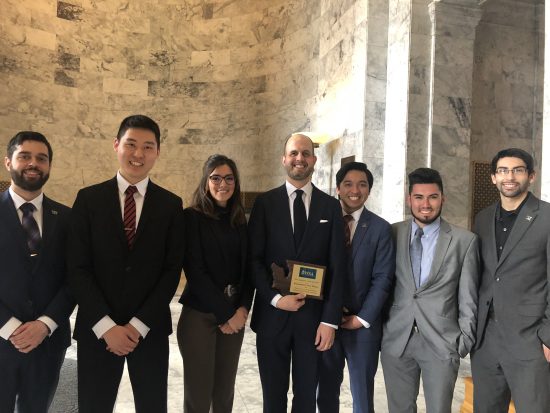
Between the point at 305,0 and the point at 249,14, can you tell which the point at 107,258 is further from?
the point at 249,14

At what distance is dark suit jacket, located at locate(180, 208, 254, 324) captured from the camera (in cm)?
304

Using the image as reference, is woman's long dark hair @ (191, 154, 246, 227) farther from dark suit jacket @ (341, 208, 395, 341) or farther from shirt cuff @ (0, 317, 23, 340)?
shirt cuff @ (0, 317, 23, 340)

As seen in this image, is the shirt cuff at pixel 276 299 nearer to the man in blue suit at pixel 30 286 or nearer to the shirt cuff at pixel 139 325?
the shirt cuff at pixel 139 325

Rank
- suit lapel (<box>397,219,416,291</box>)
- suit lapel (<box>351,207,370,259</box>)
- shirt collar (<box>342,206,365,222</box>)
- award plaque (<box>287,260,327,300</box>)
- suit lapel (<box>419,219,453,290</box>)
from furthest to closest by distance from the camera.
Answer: shirt collar (<box>342,206,365,222</box>)
suit lapel (<box>351,207,370,259</box>)
suit lapel (<box>397,219,416,291</box>)
suit lapel (<box>419,219,453,290</box>)
award plaque (<box>287,260,327,300</box>)

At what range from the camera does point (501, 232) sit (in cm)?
318

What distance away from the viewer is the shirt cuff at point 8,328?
2682 millimetres

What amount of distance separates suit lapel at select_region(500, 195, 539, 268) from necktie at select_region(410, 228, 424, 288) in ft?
1.66

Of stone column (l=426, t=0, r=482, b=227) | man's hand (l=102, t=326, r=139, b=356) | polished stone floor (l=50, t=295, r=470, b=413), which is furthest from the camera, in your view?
stone column (l=426, t=0, r=482, b=227)

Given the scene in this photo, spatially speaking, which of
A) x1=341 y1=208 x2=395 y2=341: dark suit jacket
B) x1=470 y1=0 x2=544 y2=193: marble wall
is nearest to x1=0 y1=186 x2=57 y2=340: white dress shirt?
x1=341 y1=208 x2=395 y2=341: dark suit jacket

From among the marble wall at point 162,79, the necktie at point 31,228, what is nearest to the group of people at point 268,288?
the necktie at point 31,228

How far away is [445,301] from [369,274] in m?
0.54

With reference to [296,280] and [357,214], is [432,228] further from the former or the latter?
[296,280]

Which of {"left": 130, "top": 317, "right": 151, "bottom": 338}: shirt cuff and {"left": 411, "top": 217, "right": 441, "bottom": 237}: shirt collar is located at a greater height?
{"left": 411, "top": 217, "right": 441, "bottom": 237}: shirt collar

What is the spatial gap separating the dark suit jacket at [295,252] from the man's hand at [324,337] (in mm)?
44
